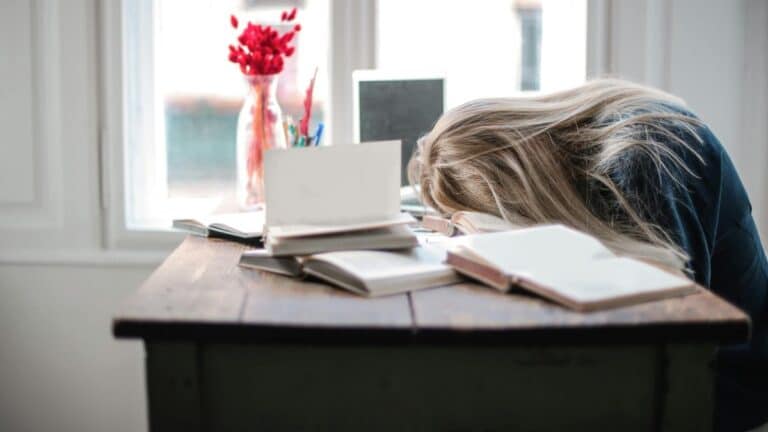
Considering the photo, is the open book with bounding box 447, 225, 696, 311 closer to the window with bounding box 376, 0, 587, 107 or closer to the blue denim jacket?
the blue denim jacket

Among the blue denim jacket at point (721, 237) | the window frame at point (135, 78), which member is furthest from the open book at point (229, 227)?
the window frame at point (135, 78)

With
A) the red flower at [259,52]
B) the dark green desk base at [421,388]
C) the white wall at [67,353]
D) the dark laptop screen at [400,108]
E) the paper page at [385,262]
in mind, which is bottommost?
the white wall at [67,353]

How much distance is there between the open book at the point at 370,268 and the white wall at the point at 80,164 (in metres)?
1.13

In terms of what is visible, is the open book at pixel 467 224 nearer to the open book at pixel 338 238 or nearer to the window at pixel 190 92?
the open book at pixel 338 238

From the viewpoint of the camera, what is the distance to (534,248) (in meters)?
1.03

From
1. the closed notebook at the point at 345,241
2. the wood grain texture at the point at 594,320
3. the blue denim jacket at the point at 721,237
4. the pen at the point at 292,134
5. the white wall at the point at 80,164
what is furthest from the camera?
the white wall at the point at 80,164

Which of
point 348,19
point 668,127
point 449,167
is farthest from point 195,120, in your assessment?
point 668,127

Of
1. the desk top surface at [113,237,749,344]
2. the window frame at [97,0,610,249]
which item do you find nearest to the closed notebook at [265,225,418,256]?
the desk top surface at [113,237,749,344]

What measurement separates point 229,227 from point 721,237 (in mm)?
753

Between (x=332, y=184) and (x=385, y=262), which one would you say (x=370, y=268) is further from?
(x=332, y=184)

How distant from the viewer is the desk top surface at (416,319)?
848 millimetres

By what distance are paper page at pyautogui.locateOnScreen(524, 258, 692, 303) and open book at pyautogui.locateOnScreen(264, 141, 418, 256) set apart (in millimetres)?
234

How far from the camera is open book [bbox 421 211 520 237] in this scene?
124cm

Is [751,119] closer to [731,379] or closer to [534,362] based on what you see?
[731,379]
